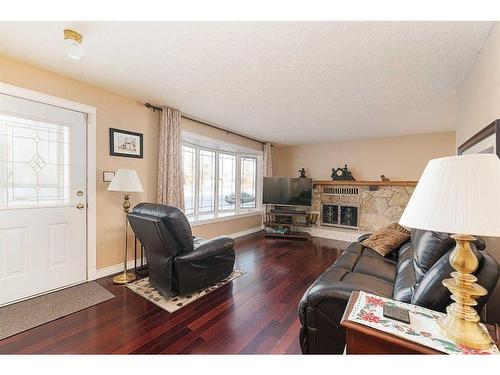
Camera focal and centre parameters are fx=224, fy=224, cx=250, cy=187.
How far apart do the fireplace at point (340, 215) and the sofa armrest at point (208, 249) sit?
3.53 metres

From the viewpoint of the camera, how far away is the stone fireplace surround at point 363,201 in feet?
15.3

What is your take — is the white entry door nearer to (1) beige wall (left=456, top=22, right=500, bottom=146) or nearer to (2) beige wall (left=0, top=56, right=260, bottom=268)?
(2) beige wall (left=0, top=56, right=260, bottom=268)

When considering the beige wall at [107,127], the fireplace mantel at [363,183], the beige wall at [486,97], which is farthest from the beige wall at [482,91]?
the beige wall at [107,127]

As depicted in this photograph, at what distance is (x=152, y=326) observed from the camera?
1873 mm

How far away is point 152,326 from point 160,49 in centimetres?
231

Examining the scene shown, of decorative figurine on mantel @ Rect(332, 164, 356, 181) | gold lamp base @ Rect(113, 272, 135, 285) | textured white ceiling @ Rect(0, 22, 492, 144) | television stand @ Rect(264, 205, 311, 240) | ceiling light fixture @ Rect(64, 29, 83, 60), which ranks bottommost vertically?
gold lamp base @ Rect(113, 272, 135, 285)

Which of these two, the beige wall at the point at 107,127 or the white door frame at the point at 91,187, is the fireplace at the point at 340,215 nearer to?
the beige wall at the point at 107,127

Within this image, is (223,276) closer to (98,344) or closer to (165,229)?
(165,229)

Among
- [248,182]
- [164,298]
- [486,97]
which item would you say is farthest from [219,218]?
[486,97]

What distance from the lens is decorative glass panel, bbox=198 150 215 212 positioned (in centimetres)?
447

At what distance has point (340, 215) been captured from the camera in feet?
17.4

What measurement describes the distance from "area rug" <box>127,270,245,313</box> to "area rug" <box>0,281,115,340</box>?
28cm

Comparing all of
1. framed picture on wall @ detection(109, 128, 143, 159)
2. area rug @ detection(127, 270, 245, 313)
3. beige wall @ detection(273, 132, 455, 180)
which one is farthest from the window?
area rug @ detection(127, 270, 245, 313)
